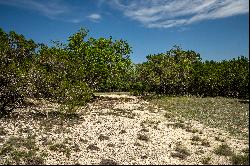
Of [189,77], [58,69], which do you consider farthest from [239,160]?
[189,77]

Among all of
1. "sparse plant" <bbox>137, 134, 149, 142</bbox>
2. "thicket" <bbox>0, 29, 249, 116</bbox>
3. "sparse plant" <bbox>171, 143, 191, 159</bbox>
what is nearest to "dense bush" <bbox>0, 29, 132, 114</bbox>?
"thicket" <bbox>0, 29, 249, 116</bbox>

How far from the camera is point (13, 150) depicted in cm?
1906

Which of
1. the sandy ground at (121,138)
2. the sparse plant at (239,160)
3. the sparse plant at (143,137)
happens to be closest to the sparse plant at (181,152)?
the sandy ground at (121,138)

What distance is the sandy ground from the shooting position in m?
18.5

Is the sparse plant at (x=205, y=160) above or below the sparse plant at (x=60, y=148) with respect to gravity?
below

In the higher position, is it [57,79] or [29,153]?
[57,79]

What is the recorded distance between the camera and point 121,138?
916 inches

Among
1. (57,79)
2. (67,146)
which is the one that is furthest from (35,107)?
(67,146)

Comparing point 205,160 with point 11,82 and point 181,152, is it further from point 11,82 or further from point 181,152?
point 11,82

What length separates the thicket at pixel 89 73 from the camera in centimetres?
2962

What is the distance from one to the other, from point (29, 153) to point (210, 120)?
18885mm

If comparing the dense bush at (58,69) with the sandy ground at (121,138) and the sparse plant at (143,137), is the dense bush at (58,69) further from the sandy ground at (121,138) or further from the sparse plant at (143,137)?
the sparse plant at (143,137)

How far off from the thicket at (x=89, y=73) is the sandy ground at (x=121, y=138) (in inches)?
101

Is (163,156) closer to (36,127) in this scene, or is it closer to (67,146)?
(67,146)
